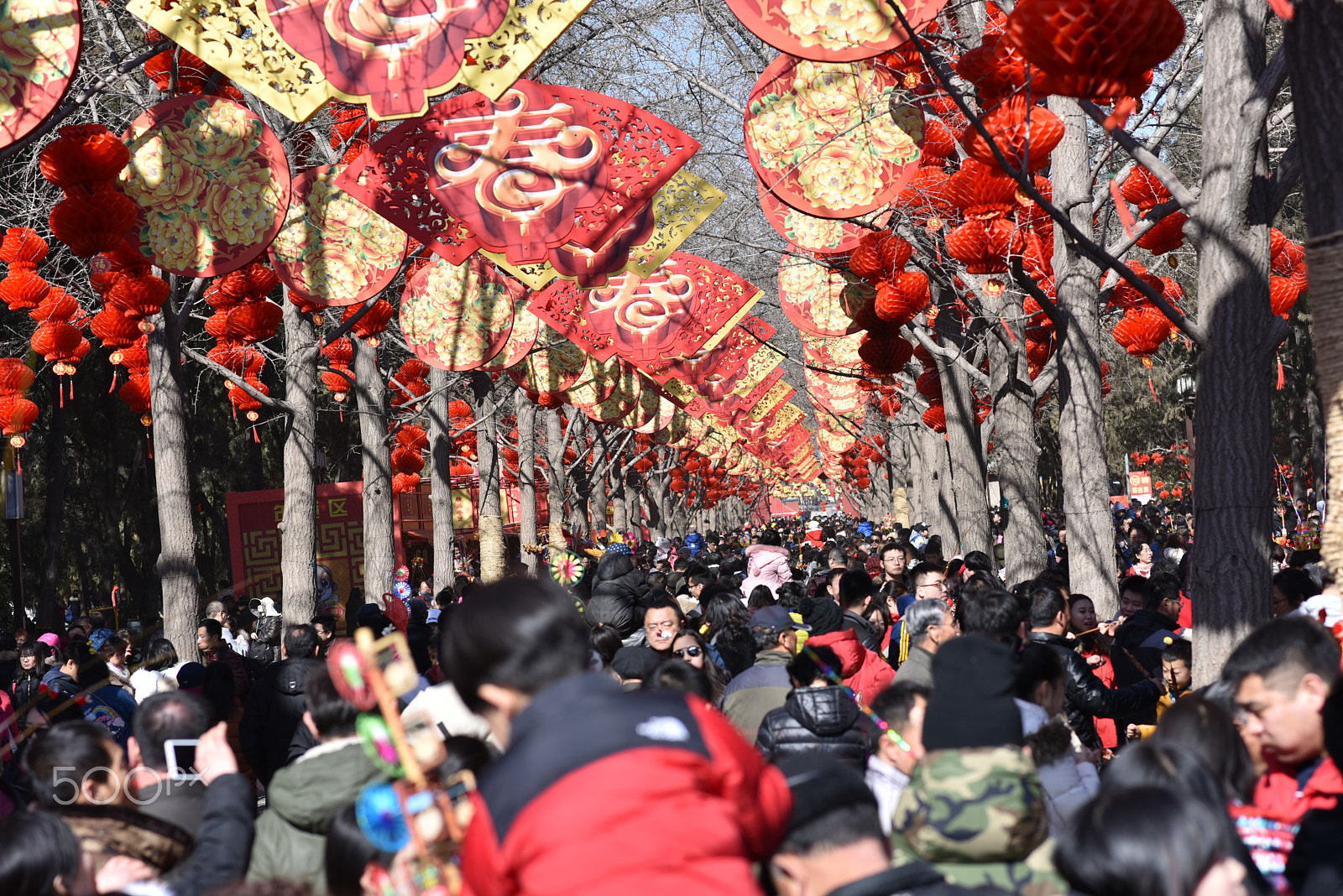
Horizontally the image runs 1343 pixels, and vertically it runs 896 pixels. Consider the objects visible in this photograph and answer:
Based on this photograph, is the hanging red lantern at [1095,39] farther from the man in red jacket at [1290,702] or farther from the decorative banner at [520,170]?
the decorative banner at [520,170]

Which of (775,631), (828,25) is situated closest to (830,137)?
(828,25)

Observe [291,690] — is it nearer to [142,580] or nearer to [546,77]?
[546,77]

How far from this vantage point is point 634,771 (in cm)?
204

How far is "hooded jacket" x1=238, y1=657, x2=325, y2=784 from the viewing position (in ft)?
22.7

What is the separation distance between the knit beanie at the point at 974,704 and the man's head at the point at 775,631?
286cm

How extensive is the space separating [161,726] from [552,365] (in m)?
14.7

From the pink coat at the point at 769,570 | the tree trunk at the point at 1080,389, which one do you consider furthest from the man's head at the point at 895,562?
the tree trunk at the point at 1080,389

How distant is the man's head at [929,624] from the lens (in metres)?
5.91

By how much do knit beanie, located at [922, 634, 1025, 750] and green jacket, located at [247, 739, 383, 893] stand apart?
1573 mm

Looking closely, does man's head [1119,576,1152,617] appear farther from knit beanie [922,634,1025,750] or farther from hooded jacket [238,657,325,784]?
knit beanie [922,634,1025,750]

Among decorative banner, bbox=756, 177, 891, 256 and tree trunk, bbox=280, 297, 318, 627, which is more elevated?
decorative banner, bbox=756, 177, 891, 256

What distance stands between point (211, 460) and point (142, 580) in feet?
9.81

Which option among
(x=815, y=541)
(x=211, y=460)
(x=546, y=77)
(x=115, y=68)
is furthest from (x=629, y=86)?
(x=815, y=541)

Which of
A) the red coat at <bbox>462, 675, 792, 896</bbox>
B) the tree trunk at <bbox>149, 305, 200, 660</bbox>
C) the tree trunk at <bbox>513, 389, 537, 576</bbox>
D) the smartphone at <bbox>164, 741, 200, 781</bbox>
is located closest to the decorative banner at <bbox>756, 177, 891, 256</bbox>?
the tree trunk at <bbox>149, 305, 200, 660</bbox>
